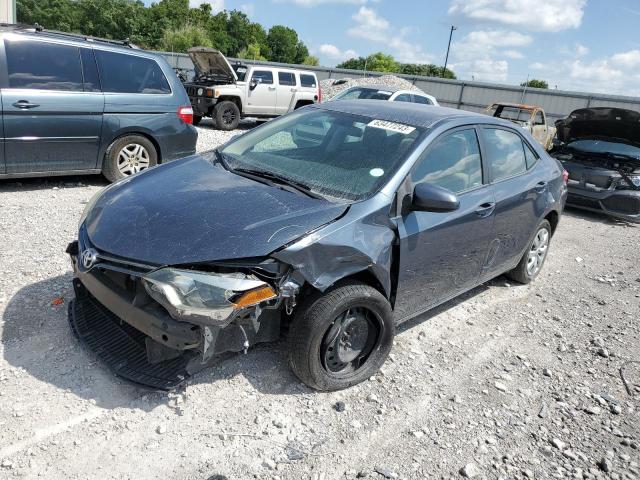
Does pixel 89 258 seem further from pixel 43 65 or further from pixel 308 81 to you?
pixel 308 81

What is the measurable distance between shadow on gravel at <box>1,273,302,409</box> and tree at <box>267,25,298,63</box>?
99.2 m

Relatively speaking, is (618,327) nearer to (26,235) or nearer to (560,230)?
(560,230)

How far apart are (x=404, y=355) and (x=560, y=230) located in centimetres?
510

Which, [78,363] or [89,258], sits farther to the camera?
[78,363]

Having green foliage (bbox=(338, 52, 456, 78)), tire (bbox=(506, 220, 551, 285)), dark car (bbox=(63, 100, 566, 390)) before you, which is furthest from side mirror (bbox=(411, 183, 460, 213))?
green foliage (bbox=(338, 52, 456, 78))

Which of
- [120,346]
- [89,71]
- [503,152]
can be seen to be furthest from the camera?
[89,71]

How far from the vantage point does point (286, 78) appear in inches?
600

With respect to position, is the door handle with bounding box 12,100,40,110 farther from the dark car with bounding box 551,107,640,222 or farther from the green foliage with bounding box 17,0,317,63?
the green foliage with bounding box 17,0,317,63

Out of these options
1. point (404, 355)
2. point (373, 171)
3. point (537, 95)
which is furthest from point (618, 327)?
point (537, 95)

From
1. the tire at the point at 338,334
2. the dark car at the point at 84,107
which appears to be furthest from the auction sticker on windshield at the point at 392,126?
the dark car at the point at 84,107

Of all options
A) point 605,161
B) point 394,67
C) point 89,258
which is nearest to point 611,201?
point 605,161

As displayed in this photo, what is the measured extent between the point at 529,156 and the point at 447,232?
172 cm

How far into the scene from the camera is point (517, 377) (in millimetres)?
3461

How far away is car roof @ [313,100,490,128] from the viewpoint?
11.7 ft
